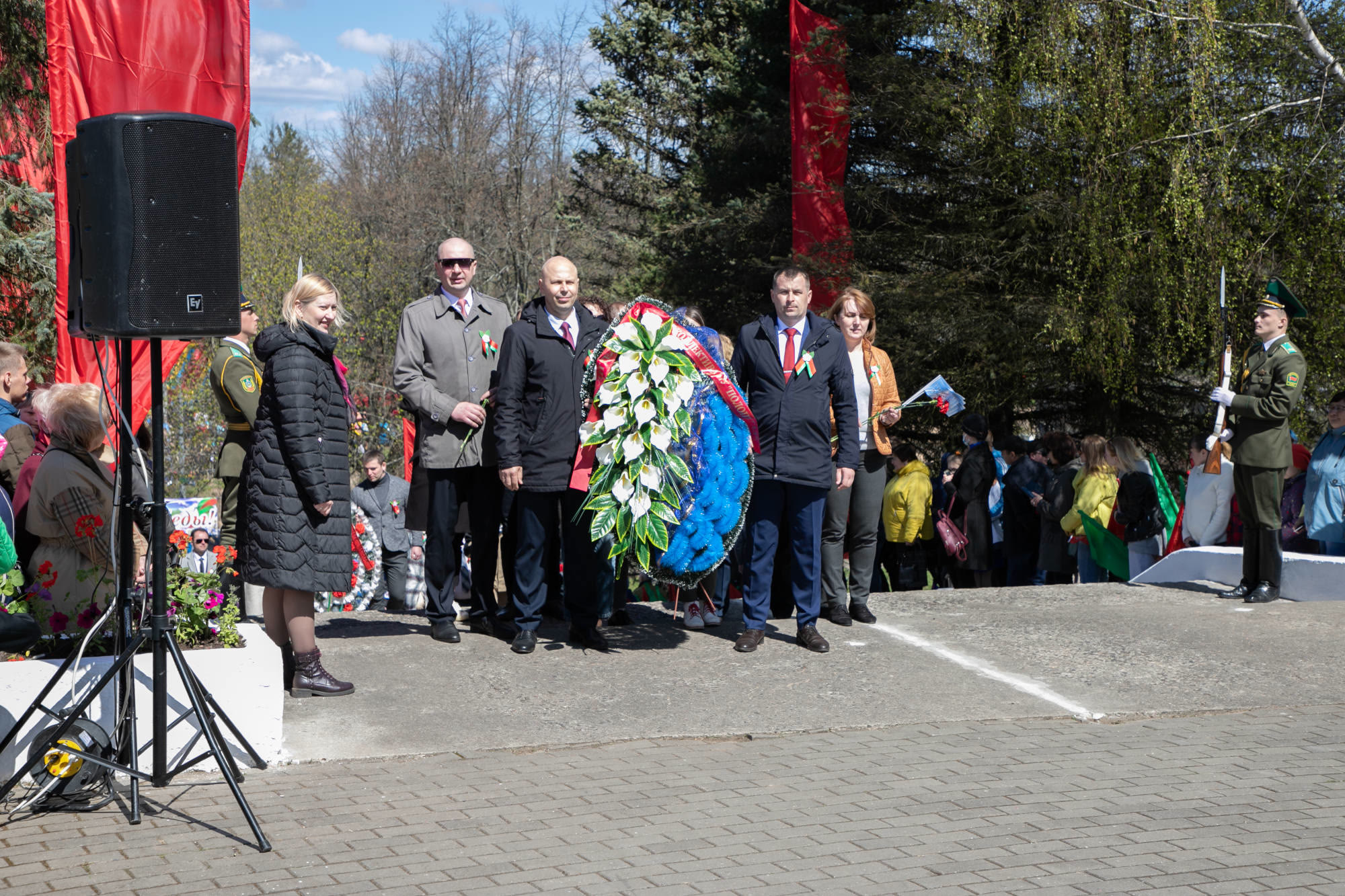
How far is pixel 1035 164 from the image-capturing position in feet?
52.1

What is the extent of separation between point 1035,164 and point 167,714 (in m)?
13.4

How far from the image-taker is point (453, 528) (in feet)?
23.6

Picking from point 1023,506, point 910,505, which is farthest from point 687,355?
point 1023,506

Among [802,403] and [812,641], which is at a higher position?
[802,403]

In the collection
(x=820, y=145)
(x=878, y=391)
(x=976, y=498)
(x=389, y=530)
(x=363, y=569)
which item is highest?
(x=820, y=145)

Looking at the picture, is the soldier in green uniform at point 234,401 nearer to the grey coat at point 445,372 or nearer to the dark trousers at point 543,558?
the grey coat at point 445,372

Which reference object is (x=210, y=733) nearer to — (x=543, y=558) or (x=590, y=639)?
(x=543, y=558)

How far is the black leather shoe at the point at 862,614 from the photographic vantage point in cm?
799

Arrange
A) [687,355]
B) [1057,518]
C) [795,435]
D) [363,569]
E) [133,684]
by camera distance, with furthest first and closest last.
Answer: [363,569]
[1057,518]
[795,435]
[687,355]
[133,684]

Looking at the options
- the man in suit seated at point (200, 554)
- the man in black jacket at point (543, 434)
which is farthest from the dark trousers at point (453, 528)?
the man in suit seated at point (200, 554)

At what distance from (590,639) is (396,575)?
4.63m

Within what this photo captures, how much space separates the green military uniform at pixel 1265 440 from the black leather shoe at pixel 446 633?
5.29 m

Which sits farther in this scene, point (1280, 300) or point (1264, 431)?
point (1280, 300)

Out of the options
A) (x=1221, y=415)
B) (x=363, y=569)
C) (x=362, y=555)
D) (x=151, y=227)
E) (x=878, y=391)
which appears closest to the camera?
(x=151, y=227)
